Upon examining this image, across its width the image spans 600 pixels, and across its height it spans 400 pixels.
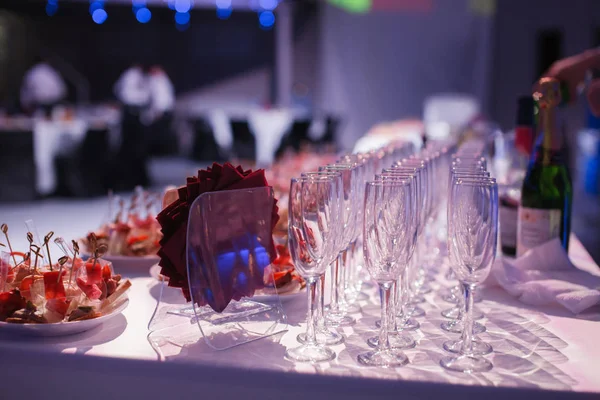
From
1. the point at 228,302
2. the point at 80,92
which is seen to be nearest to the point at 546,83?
the point at 228,302

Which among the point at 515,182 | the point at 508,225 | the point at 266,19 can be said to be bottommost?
the point at 508,225

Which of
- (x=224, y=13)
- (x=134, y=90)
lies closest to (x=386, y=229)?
(x=134, y=90)

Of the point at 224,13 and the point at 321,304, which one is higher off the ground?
the point at 224,13

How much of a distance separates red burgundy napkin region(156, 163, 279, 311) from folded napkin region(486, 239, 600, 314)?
2.14 ft

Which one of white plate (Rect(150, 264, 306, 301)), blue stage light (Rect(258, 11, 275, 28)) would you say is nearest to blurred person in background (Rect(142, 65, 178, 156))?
blue stage light (Rect(258, 11, 275, 28))

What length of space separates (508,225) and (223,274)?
994mm

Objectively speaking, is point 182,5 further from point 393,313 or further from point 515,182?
point 393,313

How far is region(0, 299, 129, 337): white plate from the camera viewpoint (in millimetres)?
1119

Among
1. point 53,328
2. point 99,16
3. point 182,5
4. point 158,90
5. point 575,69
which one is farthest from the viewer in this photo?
point 99,16

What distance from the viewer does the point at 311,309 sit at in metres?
1.10

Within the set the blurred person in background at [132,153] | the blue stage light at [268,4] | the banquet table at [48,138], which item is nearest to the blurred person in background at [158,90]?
the blue stage light at [268,4]

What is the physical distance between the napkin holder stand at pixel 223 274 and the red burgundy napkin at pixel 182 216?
36 millimetres

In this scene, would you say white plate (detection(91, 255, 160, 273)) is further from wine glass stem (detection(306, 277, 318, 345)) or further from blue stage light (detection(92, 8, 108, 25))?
blue stage light (detection(92, 8, 108, 25))

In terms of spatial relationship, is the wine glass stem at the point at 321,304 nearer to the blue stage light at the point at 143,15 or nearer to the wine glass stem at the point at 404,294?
the wine glass stem at the point at 404,294
